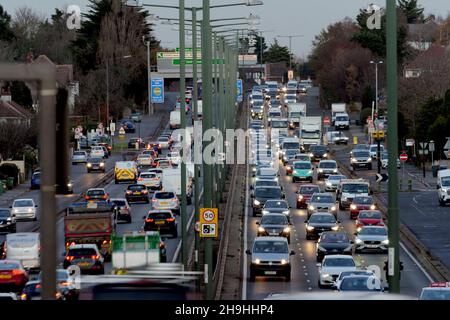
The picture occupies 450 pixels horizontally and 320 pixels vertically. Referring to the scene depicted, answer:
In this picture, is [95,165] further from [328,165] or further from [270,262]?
[270,262]

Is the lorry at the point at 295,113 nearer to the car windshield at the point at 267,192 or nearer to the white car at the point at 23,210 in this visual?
the car windshield at the point at 267,192

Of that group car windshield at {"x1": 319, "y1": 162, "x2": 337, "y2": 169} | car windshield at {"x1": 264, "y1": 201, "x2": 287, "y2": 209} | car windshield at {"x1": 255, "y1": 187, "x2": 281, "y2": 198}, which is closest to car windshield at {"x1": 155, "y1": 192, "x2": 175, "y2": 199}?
car windshield at {"x1": 255, "y1": 187, "x2": 281, "y2": 198}

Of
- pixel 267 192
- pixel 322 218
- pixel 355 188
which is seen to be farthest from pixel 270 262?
pixel 355 188

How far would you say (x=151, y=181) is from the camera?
260 feet

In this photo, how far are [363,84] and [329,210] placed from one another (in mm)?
97182

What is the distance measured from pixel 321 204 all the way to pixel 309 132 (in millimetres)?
48378

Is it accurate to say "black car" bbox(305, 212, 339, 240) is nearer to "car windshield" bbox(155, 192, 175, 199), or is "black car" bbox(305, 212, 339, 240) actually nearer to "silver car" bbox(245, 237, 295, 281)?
"silver car" bbox(245, 237, 295, 281)

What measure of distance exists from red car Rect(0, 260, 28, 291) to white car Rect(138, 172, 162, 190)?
134 feet

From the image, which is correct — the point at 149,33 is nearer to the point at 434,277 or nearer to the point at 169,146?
the point at 169,146

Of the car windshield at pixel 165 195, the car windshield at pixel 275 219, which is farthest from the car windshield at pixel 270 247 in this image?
the car windshield at pixel 165 195

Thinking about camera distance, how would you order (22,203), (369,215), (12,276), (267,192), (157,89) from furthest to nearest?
(157,89) → (267,192) → (22,203) → (369,215) → (12,276)

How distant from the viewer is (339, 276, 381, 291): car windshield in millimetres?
32416

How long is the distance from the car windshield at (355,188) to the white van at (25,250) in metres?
25.2

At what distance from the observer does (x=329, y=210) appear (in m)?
61.5
